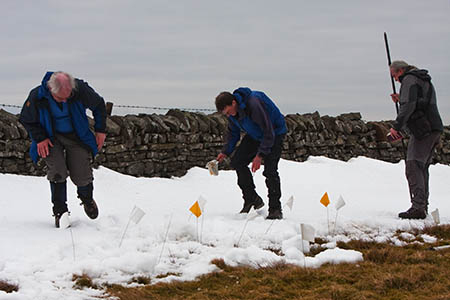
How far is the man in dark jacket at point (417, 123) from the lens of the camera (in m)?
5.70

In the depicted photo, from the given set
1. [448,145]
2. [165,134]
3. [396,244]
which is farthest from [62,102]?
[448,145]

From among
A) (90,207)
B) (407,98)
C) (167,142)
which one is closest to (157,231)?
(90,207)

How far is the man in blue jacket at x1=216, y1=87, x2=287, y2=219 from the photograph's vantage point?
5363 millimetres

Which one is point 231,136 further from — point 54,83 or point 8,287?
point 8,287

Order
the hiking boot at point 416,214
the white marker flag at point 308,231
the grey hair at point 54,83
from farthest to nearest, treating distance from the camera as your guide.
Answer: the hiking boot at point 416,214
the grey hair at point 54,83
the white marker flag at point 308,231

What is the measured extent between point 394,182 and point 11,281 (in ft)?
29.7

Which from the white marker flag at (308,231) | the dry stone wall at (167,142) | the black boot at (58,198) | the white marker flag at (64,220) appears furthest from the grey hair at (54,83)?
the dry stone wall at (167,142)

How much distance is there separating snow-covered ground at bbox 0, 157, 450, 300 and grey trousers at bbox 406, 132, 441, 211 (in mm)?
286

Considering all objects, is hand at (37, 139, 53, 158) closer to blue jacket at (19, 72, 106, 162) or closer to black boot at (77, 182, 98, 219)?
blue jacket at (19, 72, 106, 162)

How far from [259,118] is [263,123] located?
7 cm

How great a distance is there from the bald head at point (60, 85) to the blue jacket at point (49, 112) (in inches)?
3.9

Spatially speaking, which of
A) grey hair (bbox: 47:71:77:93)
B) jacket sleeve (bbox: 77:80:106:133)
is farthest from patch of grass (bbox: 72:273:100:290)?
jacket sleeve (bbox: 77:80:106:133)

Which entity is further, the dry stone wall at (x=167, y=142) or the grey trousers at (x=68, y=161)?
the dry stone wall at (x=167, y=142)

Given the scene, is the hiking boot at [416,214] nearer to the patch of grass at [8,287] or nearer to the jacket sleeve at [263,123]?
the jacket sleeve at [263,123]
